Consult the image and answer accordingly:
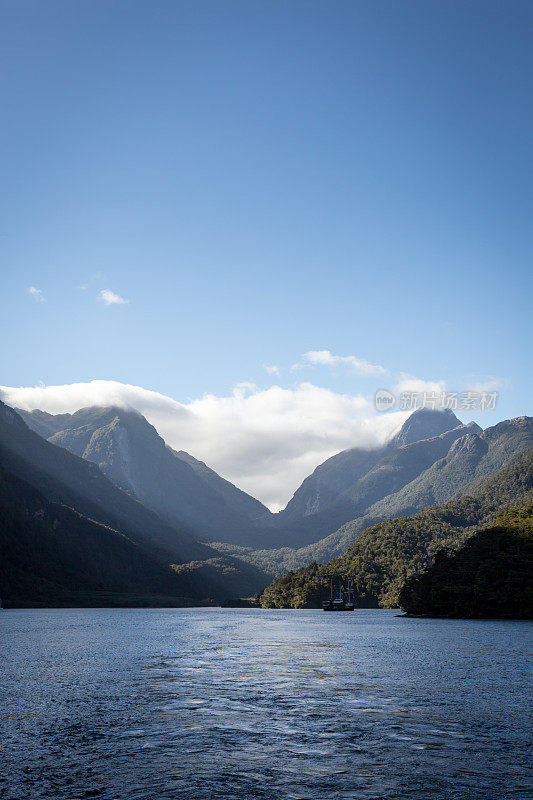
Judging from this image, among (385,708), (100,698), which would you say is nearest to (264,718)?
(385,708)

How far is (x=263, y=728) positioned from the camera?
156 feet

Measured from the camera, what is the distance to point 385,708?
5709 centimetres

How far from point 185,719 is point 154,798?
2142 cm

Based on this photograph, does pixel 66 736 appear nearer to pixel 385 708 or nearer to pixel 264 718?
pixel 264 718

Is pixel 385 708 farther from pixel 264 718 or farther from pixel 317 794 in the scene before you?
pixel 317 794

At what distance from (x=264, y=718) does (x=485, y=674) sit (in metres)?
45.6

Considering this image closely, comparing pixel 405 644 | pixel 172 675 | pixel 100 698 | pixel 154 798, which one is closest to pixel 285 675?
pixel 172 675

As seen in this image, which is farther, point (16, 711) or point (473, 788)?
point (16, 711)

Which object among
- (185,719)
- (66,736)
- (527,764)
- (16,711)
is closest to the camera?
(527,764)

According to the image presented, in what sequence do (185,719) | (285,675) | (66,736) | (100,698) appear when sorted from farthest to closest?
(285,675) → (100,698) → (185,719) → (66,736)

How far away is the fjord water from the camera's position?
33.4 metres

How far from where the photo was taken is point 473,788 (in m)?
32.8

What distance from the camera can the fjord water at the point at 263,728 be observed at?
33.4 m

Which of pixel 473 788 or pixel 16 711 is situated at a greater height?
pixel 473 788
